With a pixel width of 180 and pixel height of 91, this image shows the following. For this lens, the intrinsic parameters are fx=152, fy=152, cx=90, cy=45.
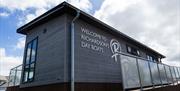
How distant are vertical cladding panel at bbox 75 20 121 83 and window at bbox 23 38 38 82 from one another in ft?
9.15

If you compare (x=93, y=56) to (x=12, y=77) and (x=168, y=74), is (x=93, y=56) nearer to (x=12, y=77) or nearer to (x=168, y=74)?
(x=168, y=74)

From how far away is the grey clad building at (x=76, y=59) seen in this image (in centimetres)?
589

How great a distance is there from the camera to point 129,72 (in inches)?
200

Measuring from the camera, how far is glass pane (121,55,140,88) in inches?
189

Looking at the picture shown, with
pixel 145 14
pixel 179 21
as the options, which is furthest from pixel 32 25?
pixel 179 21

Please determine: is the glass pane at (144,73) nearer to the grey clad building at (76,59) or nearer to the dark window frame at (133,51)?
the grey clad building at (76,59)

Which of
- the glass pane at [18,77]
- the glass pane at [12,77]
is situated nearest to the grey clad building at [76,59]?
the glass pane at [18,77]

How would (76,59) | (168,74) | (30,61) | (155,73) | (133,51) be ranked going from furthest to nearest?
(133,51) < (168,74) < (30,61) < (155,73) < (76,59)

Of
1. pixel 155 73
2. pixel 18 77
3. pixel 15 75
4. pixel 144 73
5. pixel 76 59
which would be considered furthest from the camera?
pixel 15 75

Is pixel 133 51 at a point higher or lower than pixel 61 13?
lower

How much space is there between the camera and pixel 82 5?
7.86 m

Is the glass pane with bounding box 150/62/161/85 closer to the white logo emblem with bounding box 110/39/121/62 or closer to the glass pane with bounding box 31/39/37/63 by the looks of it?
the white logo emblem with bounding box 110/39/121/62

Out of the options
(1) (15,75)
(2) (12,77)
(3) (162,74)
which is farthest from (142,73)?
(2) (12,77)

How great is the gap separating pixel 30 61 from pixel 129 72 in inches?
219
